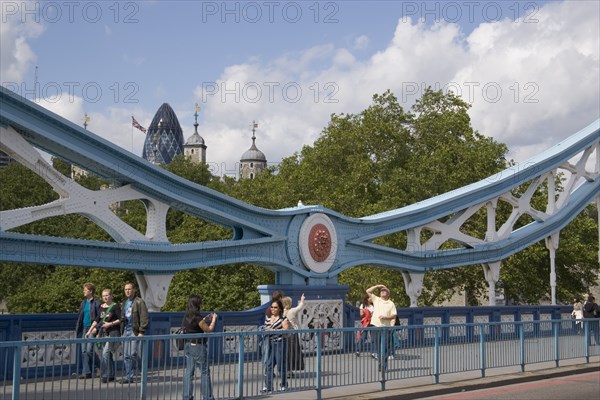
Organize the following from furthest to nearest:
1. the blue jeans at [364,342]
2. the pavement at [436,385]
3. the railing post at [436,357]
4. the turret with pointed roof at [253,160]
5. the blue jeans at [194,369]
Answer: the turret with pointed roof at [253,160] → the railing post at [436,357] → the blue jeans at [364,342] → the pavement at [436,385] → the blue jeans at [194,369]

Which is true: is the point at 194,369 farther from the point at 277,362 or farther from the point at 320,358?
the point at 320,358

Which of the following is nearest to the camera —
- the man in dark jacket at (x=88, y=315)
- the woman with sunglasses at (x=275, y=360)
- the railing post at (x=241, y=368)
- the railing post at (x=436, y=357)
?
the railing post at (x=241, y=368)

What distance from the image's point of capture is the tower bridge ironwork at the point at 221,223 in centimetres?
1541

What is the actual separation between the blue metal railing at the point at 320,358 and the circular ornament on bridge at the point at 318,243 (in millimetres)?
5079

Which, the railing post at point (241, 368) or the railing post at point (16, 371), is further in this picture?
the railing post at point (241, 368)

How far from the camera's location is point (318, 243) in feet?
68.0

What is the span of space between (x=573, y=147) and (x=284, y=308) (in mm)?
15314

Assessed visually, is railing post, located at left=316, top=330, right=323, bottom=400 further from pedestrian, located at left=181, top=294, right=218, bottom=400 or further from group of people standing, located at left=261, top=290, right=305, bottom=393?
pedestrian, located at left=181, top=294, right=218, bottom=400

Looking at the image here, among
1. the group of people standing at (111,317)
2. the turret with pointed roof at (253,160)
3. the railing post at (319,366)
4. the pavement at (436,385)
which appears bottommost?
the pavement at (436,385)

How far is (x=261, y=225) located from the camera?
1955 cm

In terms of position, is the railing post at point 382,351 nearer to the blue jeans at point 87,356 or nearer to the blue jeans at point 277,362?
the blue jeans at point 277,362

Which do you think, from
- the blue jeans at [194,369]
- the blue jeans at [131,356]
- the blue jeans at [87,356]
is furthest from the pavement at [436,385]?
the blue jeans at [87,356]

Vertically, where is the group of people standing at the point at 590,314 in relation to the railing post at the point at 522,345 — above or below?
above

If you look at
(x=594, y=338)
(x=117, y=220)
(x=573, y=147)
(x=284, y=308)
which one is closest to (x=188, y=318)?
(x=284, y=308)
